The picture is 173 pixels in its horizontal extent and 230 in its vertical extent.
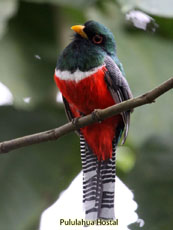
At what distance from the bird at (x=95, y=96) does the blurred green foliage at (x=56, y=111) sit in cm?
8

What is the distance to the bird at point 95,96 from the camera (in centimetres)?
338

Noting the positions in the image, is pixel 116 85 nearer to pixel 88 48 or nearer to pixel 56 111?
pixel 88 48

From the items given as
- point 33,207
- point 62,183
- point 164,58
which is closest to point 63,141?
point 62,183

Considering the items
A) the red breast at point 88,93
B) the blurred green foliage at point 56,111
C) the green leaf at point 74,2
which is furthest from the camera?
the green leaf at point 74,2

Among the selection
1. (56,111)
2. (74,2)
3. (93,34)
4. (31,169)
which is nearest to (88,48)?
(93,34)

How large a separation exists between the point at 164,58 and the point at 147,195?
89 centimetres

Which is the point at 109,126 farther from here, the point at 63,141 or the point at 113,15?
the point at 113,15

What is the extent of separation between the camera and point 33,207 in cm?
326

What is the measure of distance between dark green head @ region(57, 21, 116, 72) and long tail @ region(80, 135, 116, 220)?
50 centimetres

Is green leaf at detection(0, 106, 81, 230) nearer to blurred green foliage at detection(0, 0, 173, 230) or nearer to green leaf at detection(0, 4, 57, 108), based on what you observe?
blurred green foliage at detection(0, 0, 173, 230)

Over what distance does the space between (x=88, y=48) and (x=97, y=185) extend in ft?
2.82

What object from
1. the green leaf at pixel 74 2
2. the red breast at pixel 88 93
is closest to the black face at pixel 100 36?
the green leaf at pixel 74 2

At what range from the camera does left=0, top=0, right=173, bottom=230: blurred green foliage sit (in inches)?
127

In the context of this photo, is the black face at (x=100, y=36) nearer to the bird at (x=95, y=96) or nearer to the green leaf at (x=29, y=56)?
the bird at (x=95, y=96)
